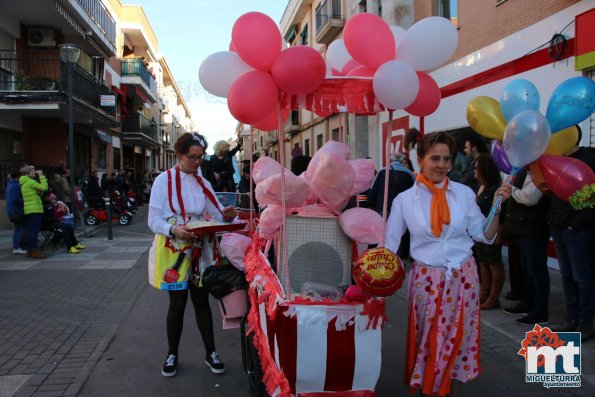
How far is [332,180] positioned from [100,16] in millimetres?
21335

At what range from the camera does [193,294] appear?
151 inches

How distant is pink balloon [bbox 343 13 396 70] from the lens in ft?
9.79

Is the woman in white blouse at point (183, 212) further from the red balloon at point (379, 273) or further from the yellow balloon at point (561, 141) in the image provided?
the yellow balloon at point (561, 141)

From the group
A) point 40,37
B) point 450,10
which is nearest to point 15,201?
point 40,37

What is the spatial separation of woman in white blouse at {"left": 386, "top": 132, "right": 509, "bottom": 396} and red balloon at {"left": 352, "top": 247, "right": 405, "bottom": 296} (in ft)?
1.71

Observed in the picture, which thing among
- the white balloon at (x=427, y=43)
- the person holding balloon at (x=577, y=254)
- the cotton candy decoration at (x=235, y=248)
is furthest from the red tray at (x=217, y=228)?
the person holding balloon at (x=577, y=254)

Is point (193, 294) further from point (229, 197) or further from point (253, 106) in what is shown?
point (229, 197)

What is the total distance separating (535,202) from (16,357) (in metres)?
4.97

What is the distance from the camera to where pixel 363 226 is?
2.92 m

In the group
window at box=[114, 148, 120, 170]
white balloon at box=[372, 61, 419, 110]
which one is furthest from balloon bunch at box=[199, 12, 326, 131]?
window at box=[114, 148, 120, 170]

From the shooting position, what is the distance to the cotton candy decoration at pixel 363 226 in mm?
2913

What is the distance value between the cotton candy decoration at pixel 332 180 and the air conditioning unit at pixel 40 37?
17.3m

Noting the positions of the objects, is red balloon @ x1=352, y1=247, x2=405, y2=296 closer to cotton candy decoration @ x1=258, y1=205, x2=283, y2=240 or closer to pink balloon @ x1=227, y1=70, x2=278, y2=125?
cotton candy decoration @ x1=258, y1=205, x2=283, y2=240

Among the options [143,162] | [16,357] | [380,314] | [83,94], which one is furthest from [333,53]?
[143,162]
